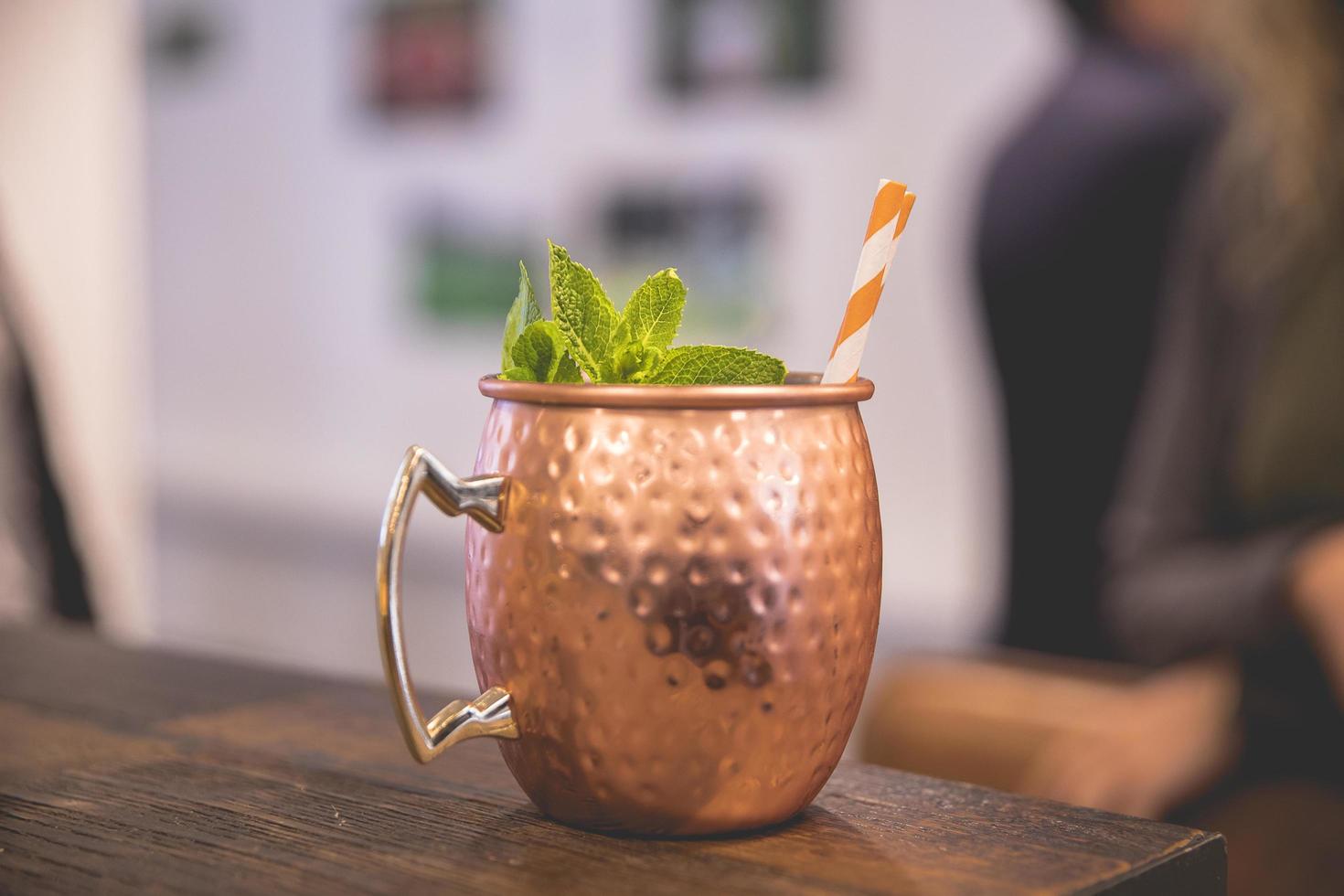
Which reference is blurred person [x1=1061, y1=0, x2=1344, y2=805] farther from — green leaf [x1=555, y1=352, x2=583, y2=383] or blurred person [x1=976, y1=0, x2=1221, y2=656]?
green leaf [x1=555, y1=352, x2=583, y2=383]

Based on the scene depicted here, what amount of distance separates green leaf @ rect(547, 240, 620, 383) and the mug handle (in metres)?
0.05

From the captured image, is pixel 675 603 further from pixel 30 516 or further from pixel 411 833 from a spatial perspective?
pixel 30 516

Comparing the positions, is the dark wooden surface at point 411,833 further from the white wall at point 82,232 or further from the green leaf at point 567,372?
the white wall at point 82,232

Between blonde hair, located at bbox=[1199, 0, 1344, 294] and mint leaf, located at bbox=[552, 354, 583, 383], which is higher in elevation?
blonde hair, located at bbox=[1199, 0, 1344, 294]

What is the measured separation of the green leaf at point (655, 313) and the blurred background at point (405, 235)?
1275mm

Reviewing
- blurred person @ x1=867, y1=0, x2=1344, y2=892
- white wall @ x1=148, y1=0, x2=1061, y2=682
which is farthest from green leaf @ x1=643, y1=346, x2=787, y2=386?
white wall @ x1=148, y1=0, x2=1061, y2=682

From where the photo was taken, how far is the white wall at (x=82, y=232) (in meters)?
2.03

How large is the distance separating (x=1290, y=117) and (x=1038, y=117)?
66 cm

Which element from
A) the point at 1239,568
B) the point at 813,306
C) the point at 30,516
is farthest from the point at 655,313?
the point at 813,306

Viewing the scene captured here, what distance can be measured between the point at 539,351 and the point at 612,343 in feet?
0.08

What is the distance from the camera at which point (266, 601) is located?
14.8ft

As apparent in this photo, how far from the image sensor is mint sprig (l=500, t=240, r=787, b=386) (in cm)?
46

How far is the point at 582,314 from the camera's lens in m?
0.47

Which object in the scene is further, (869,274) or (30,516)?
(30,516)
